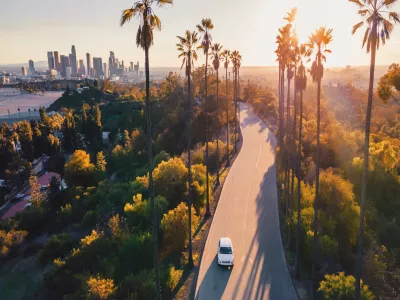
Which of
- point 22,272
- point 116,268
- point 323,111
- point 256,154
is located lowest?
point 22,272

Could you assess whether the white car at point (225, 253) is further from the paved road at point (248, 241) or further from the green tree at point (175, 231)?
the green tree at point (175, 231)

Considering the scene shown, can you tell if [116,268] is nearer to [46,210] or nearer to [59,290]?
[59,290]

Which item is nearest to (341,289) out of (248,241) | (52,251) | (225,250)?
(225,250)

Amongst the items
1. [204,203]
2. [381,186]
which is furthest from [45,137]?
[381,186]

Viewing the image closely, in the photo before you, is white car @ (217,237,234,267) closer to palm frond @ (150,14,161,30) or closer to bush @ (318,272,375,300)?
bush @ (318,272,375,300)

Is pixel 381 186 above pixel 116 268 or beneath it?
above

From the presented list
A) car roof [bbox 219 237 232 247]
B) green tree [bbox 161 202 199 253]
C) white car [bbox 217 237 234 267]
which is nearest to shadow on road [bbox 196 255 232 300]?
white car [bbox 217 237 234 267]

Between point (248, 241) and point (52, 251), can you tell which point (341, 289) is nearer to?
point (248, 241)

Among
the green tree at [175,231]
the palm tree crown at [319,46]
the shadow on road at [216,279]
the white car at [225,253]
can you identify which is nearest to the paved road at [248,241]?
the shadow on road at [216,279]
